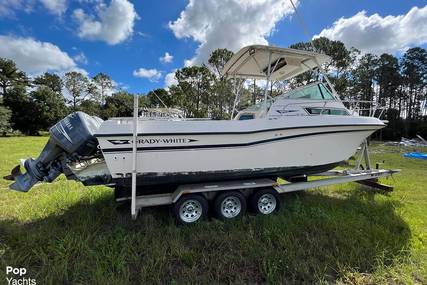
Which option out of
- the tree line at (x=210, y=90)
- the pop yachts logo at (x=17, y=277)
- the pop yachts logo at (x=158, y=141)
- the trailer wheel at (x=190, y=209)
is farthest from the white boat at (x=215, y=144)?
the tree line at (x=210, y=90)

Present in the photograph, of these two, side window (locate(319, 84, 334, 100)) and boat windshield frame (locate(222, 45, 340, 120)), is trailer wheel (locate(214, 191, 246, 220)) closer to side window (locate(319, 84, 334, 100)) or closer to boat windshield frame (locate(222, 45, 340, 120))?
boat windshield frame (locate(222, 45, 340, 120))

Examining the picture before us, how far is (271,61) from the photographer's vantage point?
4777 millimetres

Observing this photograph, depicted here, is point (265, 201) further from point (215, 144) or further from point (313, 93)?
point (313, 93)

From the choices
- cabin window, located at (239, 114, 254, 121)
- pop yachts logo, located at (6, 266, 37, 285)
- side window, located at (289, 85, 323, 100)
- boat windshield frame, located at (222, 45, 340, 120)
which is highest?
boat windshield frame, located at (222, 45, 340, 120)

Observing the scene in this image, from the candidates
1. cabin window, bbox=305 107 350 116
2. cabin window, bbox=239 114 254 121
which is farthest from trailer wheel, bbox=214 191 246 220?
cabin window, bbox=305 107 350 116

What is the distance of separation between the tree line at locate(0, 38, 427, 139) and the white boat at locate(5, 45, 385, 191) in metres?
17.3

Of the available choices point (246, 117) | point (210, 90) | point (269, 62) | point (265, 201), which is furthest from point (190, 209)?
point (210, 90)

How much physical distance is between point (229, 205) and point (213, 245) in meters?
0.87

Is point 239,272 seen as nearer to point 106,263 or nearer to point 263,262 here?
point 263,262

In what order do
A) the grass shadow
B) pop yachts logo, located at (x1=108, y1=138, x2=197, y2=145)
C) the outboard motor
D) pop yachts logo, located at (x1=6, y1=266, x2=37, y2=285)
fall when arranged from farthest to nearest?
the outboard motor, pop yachts logo, located at (x1=108, y1=138, x2=197, y2=145), the grass shadow, pop yachts logo, located at (x1=6, y1=266, x2=37, y2=285)

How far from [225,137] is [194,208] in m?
1.15

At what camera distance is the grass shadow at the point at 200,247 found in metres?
2.61

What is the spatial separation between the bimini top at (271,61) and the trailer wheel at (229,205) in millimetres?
2222

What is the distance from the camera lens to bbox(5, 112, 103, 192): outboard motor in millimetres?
3576
